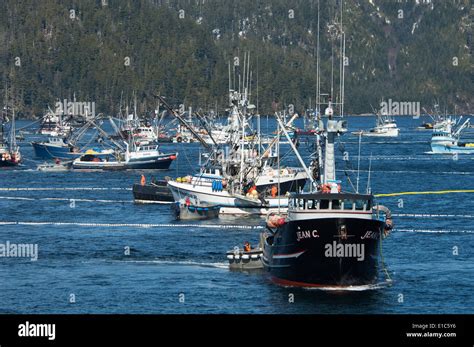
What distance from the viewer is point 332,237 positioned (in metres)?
65.8

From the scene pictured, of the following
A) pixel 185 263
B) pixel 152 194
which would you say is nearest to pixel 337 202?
pixel 185 263

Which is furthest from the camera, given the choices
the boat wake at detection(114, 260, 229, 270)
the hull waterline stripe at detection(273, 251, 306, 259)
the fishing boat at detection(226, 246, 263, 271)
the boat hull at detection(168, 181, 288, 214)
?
the boat hull at detection(168, 181, 288, 214)

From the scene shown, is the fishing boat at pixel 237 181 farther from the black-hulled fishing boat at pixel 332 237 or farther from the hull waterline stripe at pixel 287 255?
the black-hulled fishing boat at pixel 332 237

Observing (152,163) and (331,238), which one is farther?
(152,163)

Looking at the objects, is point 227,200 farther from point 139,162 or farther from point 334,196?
point 139,162

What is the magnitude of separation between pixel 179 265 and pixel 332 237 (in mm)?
18698

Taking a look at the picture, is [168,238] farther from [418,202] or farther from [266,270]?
[418,202]

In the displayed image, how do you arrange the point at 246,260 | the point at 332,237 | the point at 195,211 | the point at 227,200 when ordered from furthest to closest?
the point at 227,200
the point at 195,211
the point at 246,260
the point at 332,237

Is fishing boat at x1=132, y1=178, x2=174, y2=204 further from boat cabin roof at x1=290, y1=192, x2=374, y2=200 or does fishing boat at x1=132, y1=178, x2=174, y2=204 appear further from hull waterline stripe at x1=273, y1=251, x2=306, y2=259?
boat cabin roof at x1=290, y1=192, x2=374, y2=200

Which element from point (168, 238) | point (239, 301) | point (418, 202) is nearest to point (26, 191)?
point (418, 202)

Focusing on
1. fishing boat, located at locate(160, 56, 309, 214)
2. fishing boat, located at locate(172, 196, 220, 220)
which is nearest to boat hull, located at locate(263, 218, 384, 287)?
fishing boat, located at locate(160, 56, 309, 214)

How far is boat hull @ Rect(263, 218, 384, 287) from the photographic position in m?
65.7

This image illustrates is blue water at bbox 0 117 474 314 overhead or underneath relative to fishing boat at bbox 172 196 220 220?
underneath
